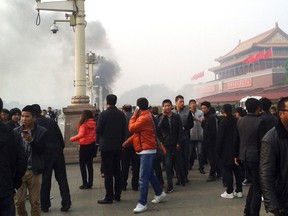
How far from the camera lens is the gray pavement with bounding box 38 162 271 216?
534cm

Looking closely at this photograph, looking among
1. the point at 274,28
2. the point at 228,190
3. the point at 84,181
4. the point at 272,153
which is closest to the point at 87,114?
the point at 84,181

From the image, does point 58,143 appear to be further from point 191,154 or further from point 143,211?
point 191,154

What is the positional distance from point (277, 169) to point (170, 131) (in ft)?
13.5

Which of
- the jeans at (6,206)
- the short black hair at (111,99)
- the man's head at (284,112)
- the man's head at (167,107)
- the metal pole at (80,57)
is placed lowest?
the jeans at (6,206)

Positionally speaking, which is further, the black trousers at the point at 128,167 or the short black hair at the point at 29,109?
the black trousers at the point at 128,167

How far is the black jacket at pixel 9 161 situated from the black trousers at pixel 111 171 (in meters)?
2.66

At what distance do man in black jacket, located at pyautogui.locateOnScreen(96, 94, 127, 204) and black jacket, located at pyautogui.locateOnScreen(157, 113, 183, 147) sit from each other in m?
0.97

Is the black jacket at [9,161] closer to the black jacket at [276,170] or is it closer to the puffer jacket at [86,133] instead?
the black jacket at [276,170]

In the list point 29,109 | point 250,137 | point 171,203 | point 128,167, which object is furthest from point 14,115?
point 250,137

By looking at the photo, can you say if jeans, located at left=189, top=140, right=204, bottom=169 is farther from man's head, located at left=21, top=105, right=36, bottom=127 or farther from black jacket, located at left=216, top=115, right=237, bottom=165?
man's head, located at left=21, top=105, right=36, bottom=127

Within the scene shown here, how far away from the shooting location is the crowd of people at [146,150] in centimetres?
269

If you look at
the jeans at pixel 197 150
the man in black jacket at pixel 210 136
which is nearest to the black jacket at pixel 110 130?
the man in black jacket at pixel 210 136

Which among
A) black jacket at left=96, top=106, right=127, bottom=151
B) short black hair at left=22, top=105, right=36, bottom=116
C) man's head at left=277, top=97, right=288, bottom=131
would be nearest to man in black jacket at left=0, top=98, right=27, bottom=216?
short black hair at left=22, top=105, right=36, bottom=116

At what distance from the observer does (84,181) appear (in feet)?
23.3
